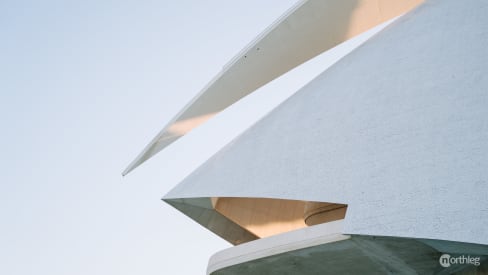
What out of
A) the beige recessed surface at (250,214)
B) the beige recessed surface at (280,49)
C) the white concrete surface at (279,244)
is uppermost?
→ the beige recessed surface at (280,49)

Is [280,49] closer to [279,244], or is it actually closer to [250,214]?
[250,214]

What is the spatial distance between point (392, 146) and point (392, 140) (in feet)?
0.33

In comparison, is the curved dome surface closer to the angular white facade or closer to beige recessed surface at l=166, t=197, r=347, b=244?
the angular white facade

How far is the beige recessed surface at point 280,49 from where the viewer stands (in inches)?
395

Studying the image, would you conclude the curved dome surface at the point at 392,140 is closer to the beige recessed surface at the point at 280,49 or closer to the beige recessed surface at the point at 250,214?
the beige recessed surface at the point at 280,49

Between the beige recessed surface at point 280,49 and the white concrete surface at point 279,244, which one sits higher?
the beige recessed surface at point 280,49

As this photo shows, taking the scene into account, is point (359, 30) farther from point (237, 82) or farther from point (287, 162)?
point (287, 162)

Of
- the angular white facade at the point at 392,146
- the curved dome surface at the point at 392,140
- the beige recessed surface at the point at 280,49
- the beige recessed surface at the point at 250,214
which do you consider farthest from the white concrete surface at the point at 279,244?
the beige recessed surface at the point at 280,49

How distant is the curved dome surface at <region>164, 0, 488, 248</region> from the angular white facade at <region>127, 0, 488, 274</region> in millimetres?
16

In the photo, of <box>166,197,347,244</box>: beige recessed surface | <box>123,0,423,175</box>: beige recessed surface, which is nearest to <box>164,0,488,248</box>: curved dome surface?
<box>123,0,423,175</box>: beige recessed surface

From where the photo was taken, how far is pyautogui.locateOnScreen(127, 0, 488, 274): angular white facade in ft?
21.6

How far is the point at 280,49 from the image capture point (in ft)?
34.3

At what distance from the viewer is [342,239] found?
718cm

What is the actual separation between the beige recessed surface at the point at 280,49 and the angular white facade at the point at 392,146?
0.84 meters
